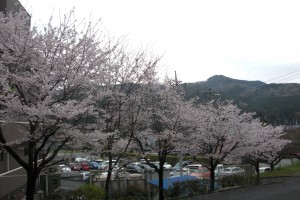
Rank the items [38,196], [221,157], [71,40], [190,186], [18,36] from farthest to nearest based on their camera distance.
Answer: [221,157] < [190,186] < [38,196] < [71,40] < [18,36]

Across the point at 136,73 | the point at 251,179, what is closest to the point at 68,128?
the point at 136,73

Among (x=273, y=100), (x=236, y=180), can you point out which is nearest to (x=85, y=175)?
(x=236, y=180)

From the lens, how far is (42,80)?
874 centimetres

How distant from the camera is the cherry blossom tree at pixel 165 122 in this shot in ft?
51.9

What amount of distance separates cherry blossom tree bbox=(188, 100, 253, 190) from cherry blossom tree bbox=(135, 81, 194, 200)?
188cm

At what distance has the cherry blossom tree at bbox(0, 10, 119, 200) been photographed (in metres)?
8.53

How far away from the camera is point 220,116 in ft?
72.9

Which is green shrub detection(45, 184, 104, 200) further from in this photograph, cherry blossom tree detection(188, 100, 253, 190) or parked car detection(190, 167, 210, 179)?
parked car detection(190, 167, 210, 179)

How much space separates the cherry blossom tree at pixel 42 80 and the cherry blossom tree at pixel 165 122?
19.1 feet

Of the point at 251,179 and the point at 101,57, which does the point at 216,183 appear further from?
the point at 101,57

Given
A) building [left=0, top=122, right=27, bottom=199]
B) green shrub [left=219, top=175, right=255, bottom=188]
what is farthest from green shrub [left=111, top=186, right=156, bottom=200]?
green shrub [left=219, top=175, right=255, bottom=188]

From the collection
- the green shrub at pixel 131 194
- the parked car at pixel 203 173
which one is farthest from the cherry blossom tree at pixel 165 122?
the parked car at pixel 203 173

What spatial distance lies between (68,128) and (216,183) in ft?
48.2

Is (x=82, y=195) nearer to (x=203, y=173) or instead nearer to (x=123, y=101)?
(x=123, y=101)
